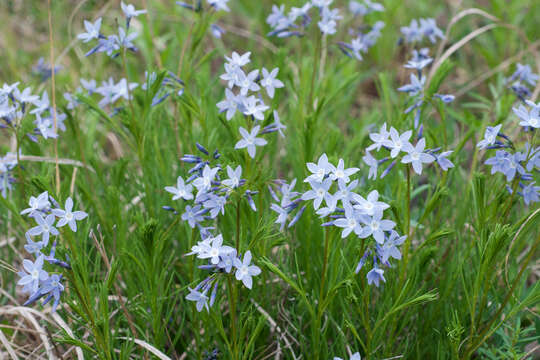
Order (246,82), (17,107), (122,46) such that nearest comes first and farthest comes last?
1. (246,82)
2. (17,107)
3. (122,46)

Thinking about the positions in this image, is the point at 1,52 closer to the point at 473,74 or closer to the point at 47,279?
the point at 47,279

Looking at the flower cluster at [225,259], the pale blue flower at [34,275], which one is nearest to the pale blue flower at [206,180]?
the flower cluster at [225,259]

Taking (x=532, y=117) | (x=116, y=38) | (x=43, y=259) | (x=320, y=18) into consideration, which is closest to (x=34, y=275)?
(x=43, y=259)

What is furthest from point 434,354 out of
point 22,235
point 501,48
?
point 501,48

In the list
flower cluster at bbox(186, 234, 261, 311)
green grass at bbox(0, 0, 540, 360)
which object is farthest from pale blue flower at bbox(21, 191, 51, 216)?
flower cluster at bbox(186, 234, 261, 311)

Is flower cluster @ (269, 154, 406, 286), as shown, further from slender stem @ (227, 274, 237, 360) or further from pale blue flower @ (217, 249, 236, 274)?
slender stem @ (227, 274, 237, 360)

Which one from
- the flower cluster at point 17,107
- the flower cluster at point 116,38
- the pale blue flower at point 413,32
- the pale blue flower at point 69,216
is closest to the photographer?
the pale blue flower at point 69,216

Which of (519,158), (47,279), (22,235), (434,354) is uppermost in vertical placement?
(519,158)

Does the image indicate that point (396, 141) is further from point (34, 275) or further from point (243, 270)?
point (34, 275)

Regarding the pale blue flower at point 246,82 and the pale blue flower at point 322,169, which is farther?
the pale blue flower at point 246,82

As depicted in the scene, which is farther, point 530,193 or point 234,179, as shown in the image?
point 530,193

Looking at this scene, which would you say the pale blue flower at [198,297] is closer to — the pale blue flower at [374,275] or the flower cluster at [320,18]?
the pale blue flower at [374,275]
